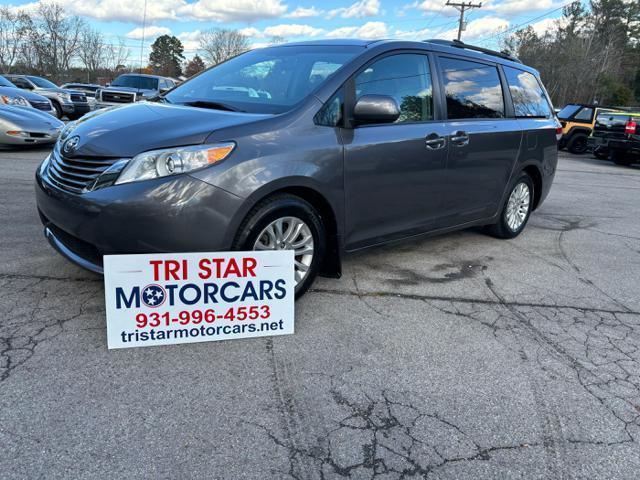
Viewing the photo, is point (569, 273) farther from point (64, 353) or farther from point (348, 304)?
point (64, 353)

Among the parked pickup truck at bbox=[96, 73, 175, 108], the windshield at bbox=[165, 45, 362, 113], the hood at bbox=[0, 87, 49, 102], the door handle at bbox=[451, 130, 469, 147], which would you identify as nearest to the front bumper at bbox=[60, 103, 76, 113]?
the parked pickup truck at bbox=[96, 73, 175, 108]

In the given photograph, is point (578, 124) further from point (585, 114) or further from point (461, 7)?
point (461, 7)

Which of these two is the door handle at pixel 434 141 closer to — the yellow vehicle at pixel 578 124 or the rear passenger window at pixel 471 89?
the rear passenger window at pixel 471 89

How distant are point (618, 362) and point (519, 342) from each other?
0.57 meters

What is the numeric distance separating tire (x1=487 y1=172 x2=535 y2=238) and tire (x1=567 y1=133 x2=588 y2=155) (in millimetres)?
14744

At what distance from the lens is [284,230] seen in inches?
131

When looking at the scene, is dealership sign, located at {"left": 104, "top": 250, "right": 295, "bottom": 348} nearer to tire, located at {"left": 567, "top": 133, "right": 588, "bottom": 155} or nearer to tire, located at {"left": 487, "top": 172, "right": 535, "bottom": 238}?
tire, located at {"left": 487, "top": 172, "right": 535, "bottom": 238}

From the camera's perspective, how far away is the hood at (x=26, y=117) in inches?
365

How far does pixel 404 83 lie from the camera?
398 centimetres

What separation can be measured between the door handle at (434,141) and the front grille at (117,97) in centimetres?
1267

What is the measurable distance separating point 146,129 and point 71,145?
564 millimetres

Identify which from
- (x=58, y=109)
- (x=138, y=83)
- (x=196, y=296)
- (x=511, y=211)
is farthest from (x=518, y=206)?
(x=58, y=109)

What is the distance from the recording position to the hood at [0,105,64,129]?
9266mm

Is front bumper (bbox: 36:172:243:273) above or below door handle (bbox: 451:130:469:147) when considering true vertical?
below
